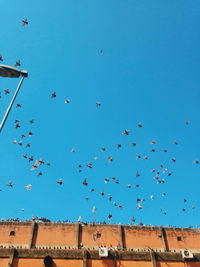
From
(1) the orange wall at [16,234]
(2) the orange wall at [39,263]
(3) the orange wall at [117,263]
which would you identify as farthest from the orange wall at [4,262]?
(1) the orange wall at [16,234]

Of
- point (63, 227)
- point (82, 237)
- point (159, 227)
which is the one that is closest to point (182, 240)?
point (159, 227)

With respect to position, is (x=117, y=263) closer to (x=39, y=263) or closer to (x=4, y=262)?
(x=39, y=263)

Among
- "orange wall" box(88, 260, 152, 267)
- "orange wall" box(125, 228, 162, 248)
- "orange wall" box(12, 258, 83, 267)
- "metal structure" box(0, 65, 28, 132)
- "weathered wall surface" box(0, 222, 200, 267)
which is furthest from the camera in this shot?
"orange wall" box(125, 228, 162, 248)

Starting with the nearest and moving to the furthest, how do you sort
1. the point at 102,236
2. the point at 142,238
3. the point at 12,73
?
the point at 12,73 < the point at 102,236 < the point at 142,238

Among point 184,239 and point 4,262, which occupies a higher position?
point 184,239

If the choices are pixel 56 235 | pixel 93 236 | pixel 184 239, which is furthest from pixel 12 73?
pixel 184 239

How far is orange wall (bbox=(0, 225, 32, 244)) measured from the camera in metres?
26.1

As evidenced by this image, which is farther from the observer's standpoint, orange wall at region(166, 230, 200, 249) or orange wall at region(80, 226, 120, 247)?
orange wall at region(166, 230, 200, 249)

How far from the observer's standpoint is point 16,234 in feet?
87.4

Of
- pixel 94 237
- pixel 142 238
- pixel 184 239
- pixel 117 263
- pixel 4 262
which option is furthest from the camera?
pixel 184 239

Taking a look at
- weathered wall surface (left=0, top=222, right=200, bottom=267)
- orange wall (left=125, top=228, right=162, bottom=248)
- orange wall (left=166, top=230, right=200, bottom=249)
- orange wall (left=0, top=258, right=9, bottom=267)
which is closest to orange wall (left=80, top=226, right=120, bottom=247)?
weathered wall surface (left=0, top=222, right=200, bottom=267)

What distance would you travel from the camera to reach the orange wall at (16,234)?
2606 cm

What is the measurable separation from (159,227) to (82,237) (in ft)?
31.2

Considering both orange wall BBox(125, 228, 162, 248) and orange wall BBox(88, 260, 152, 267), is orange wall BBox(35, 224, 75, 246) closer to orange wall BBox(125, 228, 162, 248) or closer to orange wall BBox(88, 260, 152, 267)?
orange wall BBox(125, 228, 162, 248)
